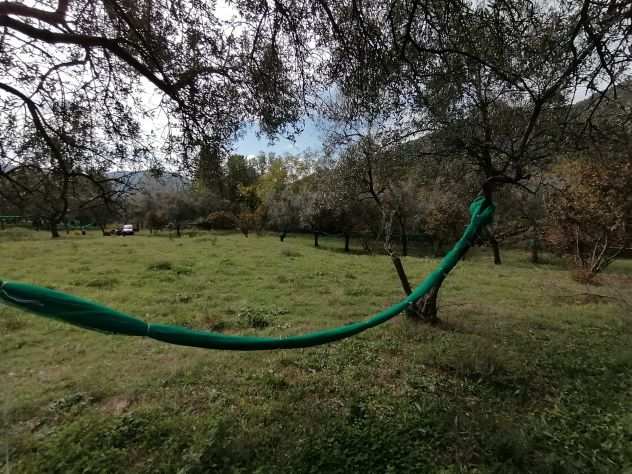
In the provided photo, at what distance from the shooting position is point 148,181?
200 inches

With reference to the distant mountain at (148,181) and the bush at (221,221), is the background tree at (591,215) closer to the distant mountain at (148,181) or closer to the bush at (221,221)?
the distant mountain at (148,181)

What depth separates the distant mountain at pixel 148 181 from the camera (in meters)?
4.76

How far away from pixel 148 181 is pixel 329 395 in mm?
4249

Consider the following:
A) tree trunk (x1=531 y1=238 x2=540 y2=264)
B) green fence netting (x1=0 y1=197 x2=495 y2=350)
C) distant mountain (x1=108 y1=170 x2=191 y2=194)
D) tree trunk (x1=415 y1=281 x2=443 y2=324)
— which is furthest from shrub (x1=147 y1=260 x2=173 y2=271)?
tree trunk (x1=531 y1=238 x2=540 y2=264)

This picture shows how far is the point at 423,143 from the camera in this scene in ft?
16.3

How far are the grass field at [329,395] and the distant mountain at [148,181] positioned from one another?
249 centimetres

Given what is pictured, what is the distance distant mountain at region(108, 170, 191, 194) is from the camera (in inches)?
187

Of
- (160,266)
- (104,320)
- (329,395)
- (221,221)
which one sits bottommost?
(329,395)

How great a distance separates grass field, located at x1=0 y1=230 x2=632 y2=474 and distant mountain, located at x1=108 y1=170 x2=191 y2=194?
2493 mm

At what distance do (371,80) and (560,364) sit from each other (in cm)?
452

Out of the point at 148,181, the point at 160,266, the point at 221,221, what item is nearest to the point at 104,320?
the point at 148,181

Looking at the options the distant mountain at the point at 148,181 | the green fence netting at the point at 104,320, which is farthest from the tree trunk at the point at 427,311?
the distant mountain at the point at 148,181

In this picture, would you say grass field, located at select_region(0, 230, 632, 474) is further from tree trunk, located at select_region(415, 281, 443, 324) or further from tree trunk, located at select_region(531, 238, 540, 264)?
tree trunk, located at select_region(531, 238, 540, 264)

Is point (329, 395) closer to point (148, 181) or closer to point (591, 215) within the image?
point (148, 181)
